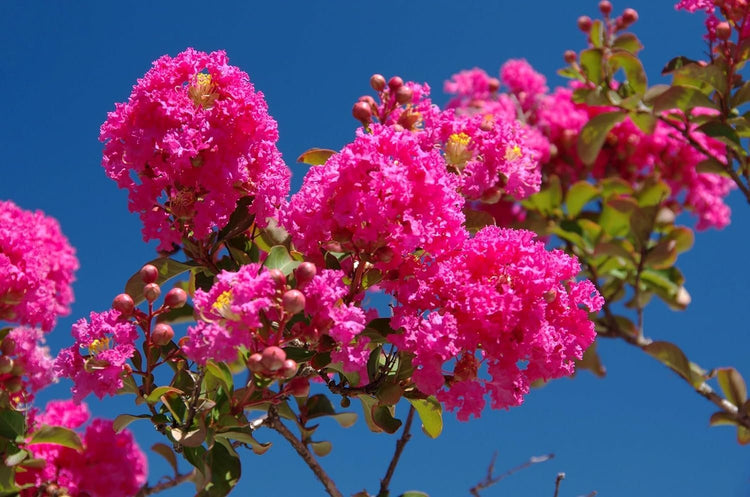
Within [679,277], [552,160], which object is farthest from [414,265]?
[552,160]

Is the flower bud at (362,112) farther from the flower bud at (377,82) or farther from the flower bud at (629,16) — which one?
the flower bud at (629,16)

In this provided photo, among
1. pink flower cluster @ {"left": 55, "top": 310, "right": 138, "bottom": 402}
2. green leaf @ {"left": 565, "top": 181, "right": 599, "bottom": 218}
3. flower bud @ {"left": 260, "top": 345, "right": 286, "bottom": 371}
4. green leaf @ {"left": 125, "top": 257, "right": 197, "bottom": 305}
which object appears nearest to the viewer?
flower bud @ {"left": 260, "top": 345, "right": 286, "bottom": 371}

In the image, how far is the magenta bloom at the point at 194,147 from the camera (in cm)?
155

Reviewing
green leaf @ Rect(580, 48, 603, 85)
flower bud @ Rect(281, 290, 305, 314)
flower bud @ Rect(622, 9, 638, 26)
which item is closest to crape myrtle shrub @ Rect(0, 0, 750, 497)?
flower bud @ Rect(281, 290, 305, 314)

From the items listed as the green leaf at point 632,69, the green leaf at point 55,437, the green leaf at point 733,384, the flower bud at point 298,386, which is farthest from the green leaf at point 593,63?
the green leaf at point 55,437

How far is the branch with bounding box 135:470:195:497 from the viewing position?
2197 mm

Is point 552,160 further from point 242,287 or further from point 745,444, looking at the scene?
point 242,287

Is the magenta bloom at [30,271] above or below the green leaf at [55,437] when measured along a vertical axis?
above

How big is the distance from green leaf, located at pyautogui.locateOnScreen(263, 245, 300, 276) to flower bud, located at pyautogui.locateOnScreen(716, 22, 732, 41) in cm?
171

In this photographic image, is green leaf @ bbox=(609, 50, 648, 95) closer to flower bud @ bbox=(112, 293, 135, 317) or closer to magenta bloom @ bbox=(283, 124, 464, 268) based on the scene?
magenta bloom @ bbox=(283, 124, 464, 268)

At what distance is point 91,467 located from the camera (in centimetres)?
212

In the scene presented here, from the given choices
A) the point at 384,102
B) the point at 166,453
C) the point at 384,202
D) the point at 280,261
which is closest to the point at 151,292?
the point at 280,261

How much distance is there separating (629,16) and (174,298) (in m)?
2.39

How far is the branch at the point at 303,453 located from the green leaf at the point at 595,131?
66.3 inches
